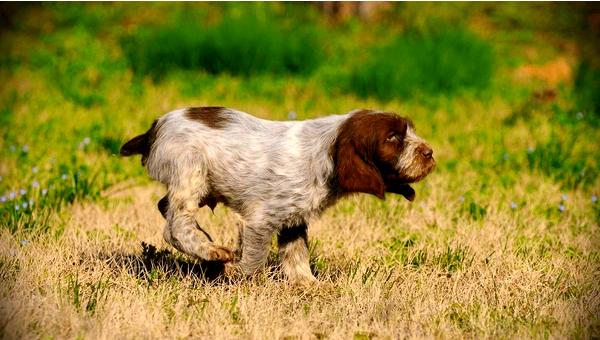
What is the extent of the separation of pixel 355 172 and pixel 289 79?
7015mm

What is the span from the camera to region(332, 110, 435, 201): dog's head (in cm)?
488

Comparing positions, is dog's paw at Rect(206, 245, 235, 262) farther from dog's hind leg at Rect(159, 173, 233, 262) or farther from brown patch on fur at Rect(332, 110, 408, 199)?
brown patch on fur at Rect(332, 110, 408, 199)

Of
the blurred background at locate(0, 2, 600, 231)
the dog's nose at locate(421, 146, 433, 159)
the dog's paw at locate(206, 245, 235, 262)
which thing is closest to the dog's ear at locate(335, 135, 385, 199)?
the dog's nose at locate(421, 146, 433, 159)

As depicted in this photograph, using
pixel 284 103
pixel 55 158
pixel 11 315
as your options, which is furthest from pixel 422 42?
pixel 11 315

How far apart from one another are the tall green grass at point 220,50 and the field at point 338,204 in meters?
0.03

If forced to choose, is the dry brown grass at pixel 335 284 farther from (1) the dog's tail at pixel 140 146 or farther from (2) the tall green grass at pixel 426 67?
(2) the tall green grass at pixel 426 67

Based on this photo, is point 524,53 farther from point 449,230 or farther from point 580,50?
point 449,230

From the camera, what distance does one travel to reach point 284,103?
10.6 meters

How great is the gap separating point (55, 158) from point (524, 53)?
30.3 feet

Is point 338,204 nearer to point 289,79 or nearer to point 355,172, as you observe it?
point 355,172

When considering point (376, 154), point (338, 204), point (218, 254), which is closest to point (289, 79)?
point (338, 204)

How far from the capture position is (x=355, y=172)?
488 cm

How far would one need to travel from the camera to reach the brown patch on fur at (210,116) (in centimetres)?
520

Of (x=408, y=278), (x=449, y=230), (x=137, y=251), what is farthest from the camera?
(x=449, y=230)
